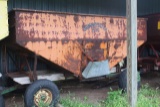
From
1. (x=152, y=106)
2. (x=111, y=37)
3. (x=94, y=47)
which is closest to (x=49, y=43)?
(x=94, y=47)

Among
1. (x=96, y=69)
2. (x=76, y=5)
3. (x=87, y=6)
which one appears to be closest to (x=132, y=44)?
(x=96, y=69)

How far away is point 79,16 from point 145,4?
572 cm

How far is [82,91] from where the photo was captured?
7.53m

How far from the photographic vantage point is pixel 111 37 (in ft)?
22.6

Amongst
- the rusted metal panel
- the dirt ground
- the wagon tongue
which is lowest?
the dirt ground

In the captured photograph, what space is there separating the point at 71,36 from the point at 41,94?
1.61m

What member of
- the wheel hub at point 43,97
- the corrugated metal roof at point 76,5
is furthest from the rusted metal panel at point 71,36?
the corrugated metal roof at point 76,5

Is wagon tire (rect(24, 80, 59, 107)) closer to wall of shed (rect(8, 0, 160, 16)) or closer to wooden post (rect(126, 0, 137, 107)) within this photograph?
wooden post (rect(126, 0, 137, 107))

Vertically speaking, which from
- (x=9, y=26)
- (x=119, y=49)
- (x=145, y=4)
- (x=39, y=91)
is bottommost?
(x=39, y=91)

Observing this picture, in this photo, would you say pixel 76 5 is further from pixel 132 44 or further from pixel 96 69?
pixel 132 44

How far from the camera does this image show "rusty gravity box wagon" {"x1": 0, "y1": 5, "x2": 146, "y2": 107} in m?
5.38

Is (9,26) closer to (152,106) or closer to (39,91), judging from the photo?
(39,91)

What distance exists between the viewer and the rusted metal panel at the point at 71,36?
541 centimetres

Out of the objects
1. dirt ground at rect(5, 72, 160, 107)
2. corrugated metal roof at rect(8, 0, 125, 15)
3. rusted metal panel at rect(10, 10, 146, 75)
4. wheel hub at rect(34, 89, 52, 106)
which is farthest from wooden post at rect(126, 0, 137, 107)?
corrugated metal roof at rect(8, 0, 125, 15)
